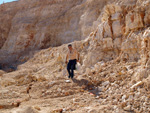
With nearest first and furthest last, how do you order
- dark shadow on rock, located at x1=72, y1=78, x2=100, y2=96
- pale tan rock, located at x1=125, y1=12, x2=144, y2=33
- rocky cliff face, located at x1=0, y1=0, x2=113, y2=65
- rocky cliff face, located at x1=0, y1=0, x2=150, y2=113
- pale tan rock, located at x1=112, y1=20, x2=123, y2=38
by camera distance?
1. rocky cliff face, located at x1=0, y1=0, x2=150, y2=113
2. dark shadow on rock, located at x1=72, y1=78, x2=100, y2=96
3. pale tan rock, located at x1=125, y1=12, x2=144, y2=33
4. pale tan rock, located at x1=112, y1=20, x2=123, y2=38
5. rocky cliff face, located at x1=0, y1=0, x2=113, y2=65

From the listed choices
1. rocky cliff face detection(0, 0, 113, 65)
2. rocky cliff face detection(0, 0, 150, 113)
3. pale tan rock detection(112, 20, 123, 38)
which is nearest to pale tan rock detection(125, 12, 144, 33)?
rocky cliff face detection(0, 0, 150, 113)

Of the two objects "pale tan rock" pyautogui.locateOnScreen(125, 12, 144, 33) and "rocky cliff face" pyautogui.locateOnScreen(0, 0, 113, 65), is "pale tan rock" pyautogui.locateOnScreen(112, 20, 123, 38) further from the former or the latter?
"rocky cliff face" pyautogui.locateOnScreen(0, 0, 113, 65)

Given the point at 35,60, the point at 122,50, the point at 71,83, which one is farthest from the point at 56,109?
the point at 35,60

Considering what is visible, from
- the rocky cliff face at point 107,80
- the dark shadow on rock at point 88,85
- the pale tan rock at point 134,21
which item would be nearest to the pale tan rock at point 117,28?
the rocky cliff face at point 107,80

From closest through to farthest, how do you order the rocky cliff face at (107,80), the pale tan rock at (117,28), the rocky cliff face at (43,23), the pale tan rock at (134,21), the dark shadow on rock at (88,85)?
the rocky cliff face at (107,80)
the dark shadow on rock at (88,85)
the pale tan rock at (134,21)
the pale tan rock at (117,28)
the rocky cliff face at (43,23)

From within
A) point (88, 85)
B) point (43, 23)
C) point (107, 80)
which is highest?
point (43, 23)

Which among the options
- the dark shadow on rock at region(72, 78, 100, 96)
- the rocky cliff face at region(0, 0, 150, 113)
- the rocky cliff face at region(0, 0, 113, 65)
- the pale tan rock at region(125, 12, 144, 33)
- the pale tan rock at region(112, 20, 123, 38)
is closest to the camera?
the rocky cliff face at region(0, 0, 150, 113)

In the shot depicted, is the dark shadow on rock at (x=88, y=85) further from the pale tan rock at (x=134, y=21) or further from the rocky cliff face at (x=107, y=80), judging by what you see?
the pale tan rock at (x=134, y=21)

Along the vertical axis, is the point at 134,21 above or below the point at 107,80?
above

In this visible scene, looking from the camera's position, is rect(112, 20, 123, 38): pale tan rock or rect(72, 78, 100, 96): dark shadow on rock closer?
rect(72, 78, 100, 96): dark shadow on rock

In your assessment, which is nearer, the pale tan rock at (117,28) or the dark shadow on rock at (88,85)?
the dark shadow on rock at (88,85)

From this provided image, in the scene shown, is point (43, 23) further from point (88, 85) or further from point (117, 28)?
point (88, 85)

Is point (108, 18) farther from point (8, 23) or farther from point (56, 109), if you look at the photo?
point (8, 23)

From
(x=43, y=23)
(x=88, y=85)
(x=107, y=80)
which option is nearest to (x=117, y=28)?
(x=107, y=80)
